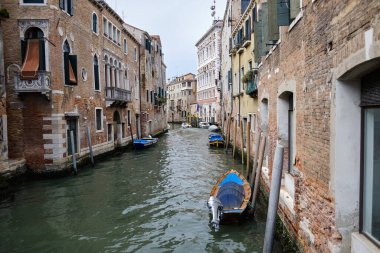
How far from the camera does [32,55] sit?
9883mm

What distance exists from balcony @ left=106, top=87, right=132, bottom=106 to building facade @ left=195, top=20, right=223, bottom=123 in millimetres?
15982

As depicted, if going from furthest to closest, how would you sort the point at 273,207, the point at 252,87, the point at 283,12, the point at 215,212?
1. the point at 252,87
2. the point at 215,212
3. the point at 283,12
4. the point at 273,207

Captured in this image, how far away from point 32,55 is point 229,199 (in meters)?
7.89

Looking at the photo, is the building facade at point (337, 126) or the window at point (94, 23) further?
→ the window at point (94, 23)

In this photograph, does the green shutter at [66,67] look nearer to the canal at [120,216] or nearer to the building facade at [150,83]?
the canal at [120,216]

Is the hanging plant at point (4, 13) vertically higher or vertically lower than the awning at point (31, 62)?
higher

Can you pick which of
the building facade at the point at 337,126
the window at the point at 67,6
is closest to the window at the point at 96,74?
the window at the point at 67,6

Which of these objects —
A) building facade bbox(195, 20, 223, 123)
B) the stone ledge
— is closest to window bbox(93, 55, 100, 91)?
the stone ledge

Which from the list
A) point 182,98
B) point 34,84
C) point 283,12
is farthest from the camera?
point 182,98

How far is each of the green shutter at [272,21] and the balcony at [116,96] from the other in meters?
11.5

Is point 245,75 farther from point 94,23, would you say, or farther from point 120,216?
point 94,23

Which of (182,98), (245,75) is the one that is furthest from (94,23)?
(182,98)

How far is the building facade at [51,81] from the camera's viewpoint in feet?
32.2

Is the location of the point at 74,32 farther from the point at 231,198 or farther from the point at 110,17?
the point at 231,198
